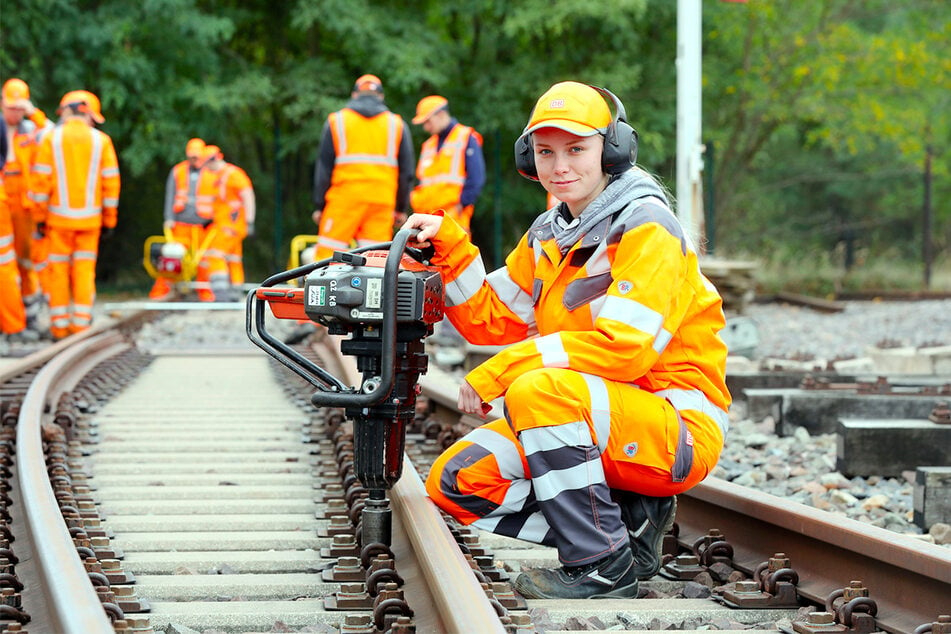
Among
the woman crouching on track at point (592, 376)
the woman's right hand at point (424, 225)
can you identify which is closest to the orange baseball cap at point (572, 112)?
the woman crouching on track at point (592, 376)

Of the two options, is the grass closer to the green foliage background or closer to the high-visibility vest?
the green foliage background

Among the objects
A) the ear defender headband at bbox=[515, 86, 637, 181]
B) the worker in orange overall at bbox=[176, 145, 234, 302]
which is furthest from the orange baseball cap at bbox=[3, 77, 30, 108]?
the ear defender headband at bbox=[515, 86, 637, 181]

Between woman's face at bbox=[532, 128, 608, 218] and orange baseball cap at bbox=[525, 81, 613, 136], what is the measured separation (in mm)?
43

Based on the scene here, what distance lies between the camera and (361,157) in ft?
33.5

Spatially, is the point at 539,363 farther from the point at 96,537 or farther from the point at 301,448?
the point at 301,448

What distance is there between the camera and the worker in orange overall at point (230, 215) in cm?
1608

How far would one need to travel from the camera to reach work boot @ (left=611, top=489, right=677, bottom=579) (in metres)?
3.39

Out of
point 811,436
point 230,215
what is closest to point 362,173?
point 811,436

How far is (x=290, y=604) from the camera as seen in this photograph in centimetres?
314

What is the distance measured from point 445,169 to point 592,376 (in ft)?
27.8

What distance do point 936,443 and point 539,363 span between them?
2576 mm

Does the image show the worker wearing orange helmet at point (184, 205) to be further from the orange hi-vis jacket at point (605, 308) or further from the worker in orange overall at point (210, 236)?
the orange hi-vis jacket at point (605, 308)

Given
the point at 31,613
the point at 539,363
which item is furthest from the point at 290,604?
the point at 539,363

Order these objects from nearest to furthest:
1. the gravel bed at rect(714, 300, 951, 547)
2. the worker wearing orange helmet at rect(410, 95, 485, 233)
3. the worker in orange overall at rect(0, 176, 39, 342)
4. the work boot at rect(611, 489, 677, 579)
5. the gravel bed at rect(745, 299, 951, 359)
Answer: the work boot at rect(611, 489, 677, 579), the gravel bed at rect(714, 300, 951, 547), the worker in orange overall at rect(0, 176, 39, 342), the gravel bed at rect(745, 299, 951, 359), the worker wearing orange helmet at rect(410, 95, 485, 233)
